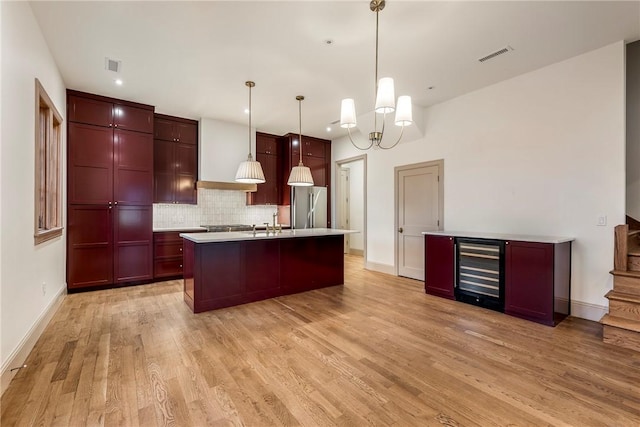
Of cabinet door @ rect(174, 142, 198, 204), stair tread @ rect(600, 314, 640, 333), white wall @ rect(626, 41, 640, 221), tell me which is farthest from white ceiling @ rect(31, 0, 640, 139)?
stair tread @ rect(600, 314, 640, 333)

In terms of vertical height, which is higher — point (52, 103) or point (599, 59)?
point (599, 59)

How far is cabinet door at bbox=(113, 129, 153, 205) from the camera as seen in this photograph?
187 inches

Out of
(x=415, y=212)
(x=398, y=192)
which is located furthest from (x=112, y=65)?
(x=415, y=212)

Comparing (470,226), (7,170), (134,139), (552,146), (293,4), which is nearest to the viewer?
(7,170)

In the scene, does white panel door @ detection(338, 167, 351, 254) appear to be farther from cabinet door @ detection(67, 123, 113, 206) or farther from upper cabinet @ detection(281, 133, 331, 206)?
cabinet door @ detection(67, 123, 113, 206)

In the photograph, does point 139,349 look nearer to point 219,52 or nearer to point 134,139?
point 219,52

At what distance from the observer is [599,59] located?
3.25 metres

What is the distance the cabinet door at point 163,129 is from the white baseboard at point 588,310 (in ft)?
22.1

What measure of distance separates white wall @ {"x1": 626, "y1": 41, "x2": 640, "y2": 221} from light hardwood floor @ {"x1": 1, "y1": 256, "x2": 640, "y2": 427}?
163 cm

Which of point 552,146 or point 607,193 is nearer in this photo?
point 607,193

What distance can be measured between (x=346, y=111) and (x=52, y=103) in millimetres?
3464

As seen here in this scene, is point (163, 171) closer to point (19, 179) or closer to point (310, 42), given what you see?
point (19, 179)

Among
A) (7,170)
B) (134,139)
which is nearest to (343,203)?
(134,139)

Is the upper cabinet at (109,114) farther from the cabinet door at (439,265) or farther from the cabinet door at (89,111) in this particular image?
the cabinet door at (439,265)
